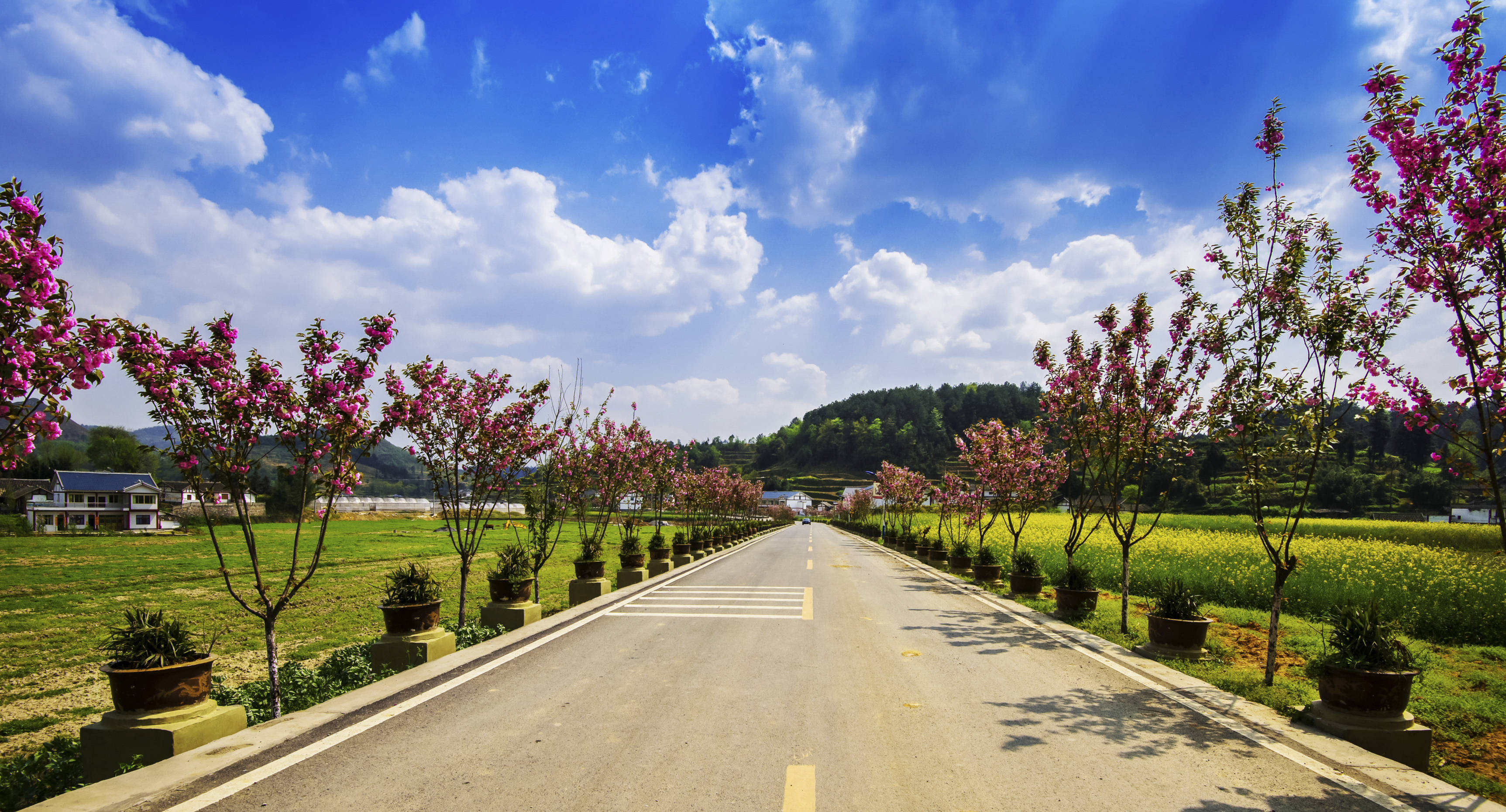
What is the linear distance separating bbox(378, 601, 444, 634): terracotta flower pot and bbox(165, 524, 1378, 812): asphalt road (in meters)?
1.19

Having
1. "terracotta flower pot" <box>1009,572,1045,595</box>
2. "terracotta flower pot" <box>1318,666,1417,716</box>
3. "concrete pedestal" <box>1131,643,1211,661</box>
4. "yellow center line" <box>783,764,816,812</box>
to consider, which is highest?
"terracotta flower pot" <box>1318,666,1417,716</box>

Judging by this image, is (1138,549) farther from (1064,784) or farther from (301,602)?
(301,602)

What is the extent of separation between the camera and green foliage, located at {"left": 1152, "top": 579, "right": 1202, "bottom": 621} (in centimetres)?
909

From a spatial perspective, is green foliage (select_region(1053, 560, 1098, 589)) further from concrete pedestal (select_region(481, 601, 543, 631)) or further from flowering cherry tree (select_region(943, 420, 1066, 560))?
concrete pedestal (select_region(481, 601, 543, 631))

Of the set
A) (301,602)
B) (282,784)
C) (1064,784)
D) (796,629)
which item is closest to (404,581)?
(282,784)

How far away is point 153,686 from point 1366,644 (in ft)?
33.1

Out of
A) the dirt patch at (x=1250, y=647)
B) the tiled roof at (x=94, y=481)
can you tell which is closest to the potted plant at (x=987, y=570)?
the dirt patch at (x=1250, y=647)

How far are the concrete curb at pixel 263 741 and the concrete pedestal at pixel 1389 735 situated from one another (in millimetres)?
8615

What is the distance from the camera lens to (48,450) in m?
110

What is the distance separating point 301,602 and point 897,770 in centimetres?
1642

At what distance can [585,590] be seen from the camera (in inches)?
530

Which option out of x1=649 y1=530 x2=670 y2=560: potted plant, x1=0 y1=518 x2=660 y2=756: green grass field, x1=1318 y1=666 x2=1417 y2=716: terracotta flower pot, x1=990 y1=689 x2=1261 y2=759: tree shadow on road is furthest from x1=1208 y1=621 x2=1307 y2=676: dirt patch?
x1=649 y1=530 x2=670 y2=560: potted plant

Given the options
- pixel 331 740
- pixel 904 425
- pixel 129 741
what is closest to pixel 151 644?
pixel 129 741

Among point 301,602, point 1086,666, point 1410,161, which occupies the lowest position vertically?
point 301,602
